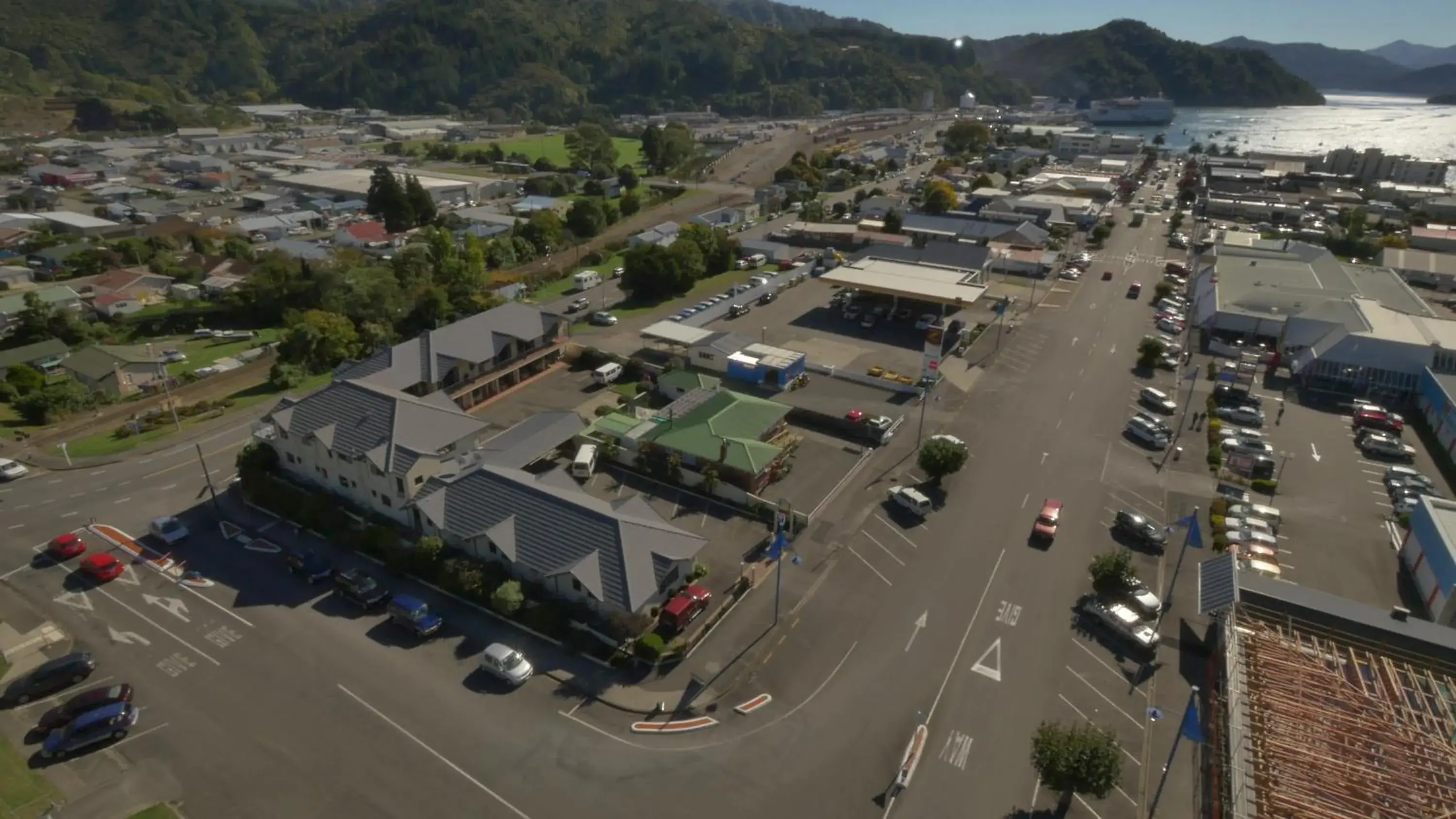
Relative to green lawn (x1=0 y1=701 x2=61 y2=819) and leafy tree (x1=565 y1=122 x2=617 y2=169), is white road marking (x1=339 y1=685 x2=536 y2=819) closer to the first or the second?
green lawn (x1=0 y1=701 x2=61 y2=819)

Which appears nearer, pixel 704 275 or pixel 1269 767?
pixel 1269 767

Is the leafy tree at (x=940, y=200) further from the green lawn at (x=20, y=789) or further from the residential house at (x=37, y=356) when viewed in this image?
the green lawn at (x=20, y=789)

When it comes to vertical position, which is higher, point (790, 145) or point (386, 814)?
point (790, 145)

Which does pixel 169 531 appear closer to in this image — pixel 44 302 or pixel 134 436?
pixel 134 436

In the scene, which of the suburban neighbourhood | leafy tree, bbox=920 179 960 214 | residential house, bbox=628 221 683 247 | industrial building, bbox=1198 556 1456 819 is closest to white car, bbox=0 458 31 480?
the suburban neighbourhood

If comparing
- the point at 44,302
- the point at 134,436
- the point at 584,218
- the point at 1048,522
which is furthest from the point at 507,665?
the point at 584,218

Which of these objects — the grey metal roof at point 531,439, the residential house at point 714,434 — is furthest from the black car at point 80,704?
the residential house at point 714,434

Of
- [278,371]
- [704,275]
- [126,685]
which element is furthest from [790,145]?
[126,685]

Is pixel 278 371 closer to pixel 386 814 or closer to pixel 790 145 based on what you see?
pixel 386 814
